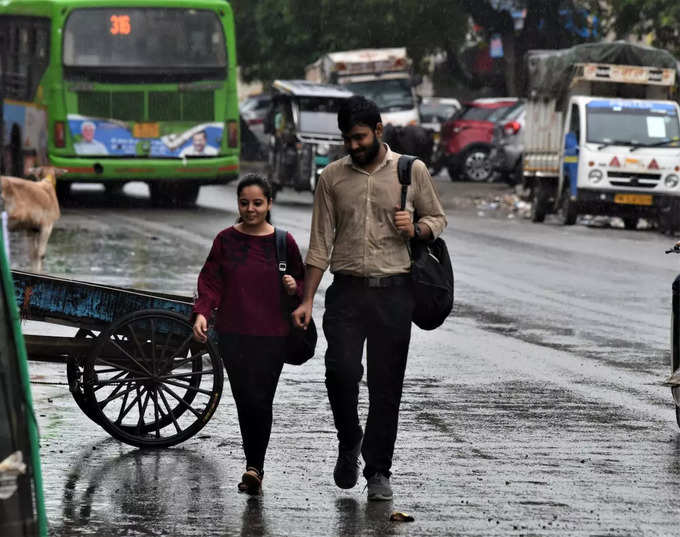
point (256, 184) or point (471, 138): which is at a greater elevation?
point (256, 184)

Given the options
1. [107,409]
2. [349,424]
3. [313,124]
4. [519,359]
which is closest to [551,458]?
[349,424]

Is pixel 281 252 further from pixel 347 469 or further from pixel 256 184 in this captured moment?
pixel 347 469

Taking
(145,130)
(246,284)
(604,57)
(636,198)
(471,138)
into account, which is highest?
(246,284)

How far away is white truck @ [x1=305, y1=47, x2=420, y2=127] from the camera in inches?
1538

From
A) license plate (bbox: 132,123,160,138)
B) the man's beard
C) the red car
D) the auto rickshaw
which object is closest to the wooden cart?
the man's beard

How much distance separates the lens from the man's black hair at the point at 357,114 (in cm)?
658

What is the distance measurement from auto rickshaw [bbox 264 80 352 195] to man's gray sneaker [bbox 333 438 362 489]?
75.9ft

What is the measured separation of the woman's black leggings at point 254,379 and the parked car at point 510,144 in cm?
2867

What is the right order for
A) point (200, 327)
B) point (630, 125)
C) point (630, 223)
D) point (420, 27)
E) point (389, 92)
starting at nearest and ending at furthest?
point (200, 327)
point (630, 125)
point (630, 223)
point (389, 92)
point (420, 27)

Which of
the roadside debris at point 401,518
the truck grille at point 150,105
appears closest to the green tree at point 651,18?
the truck grille at point 150,105

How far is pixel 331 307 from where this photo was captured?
22.1ft


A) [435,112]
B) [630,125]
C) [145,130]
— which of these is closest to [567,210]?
[630,125]

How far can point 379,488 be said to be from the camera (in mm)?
6680

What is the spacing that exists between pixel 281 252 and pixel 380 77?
32968 mm
